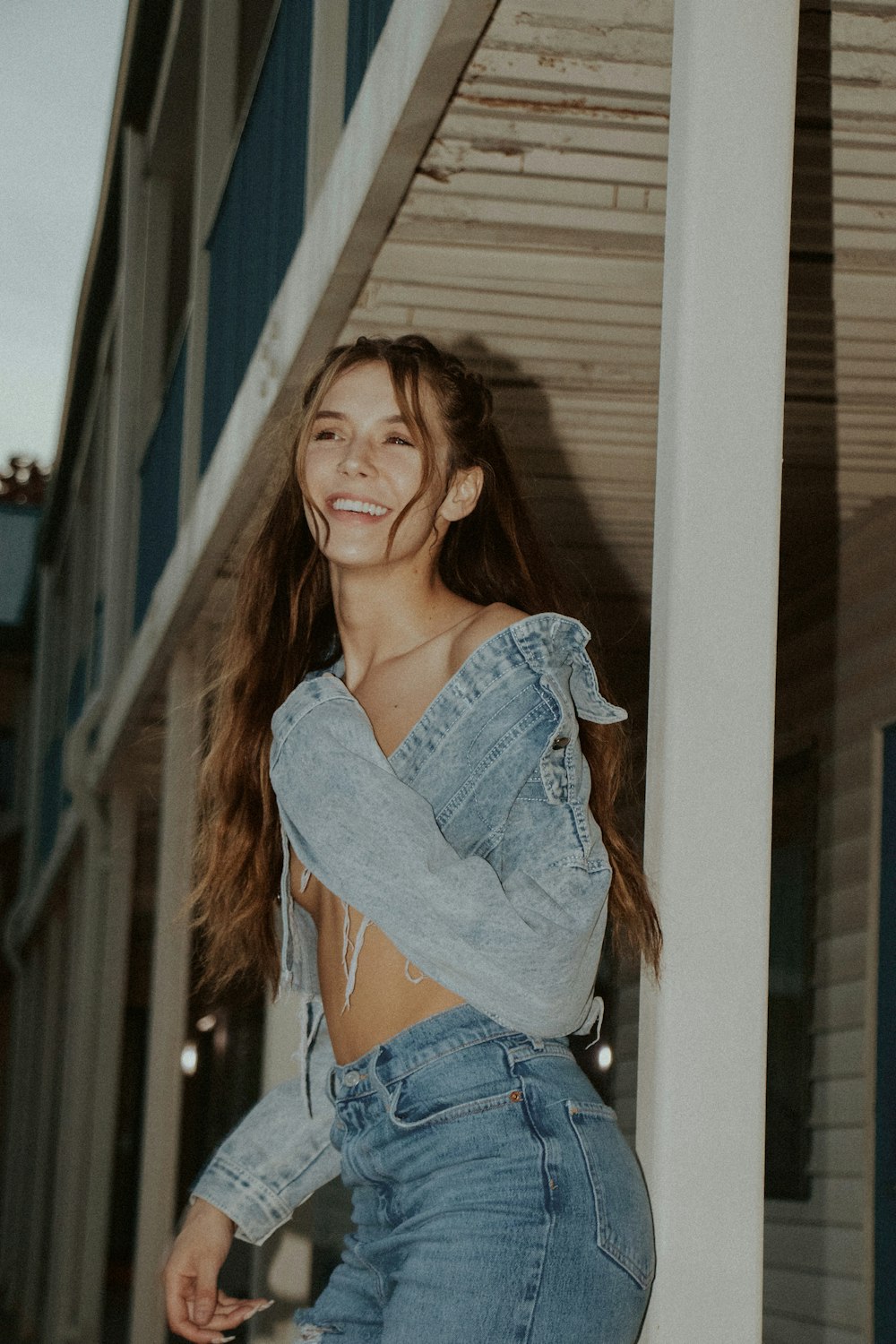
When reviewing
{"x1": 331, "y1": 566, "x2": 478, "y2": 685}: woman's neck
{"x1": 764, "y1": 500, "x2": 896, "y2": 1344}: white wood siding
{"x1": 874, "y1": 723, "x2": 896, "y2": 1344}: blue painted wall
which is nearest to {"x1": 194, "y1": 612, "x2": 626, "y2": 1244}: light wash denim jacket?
{"x1": 331, "y1": 566, "x2": 478, "y2": 685}: woman's neck

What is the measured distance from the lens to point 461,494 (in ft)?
7.40

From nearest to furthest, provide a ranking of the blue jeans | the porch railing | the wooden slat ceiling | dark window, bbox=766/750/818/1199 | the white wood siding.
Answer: the blue jeans < the wooden slat ceiling < the white wood siding < dark window, bbox=766/750/818/1199 < the porch railing

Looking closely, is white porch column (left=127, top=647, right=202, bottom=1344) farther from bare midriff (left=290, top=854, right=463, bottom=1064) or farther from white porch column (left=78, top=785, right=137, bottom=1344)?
bare midriff (left=290, top=854, right=463, bottom=1064)

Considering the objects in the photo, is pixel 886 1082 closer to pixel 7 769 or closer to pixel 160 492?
pixel 160 492

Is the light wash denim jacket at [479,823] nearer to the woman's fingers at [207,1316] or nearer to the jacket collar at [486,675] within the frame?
the jacket collar at [486,675]

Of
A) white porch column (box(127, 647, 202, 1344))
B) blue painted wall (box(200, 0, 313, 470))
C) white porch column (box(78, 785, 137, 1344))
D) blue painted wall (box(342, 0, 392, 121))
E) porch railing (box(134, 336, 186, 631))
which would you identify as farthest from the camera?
white porch column (box(78, 785, 137, 1344))

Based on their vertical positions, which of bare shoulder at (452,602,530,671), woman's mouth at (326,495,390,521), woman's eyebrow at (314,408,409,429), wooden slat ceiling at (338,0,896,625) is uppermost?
wooden slat ceiling at (338,0,896,625)

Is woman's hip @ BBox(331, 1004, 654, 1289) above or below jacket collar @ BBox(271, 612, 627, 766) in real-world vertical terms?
below

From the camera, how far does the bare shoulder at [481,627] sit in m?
2.04

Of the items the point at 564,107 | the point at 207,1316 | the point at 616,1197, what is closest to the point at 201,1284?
the point at 207,1316

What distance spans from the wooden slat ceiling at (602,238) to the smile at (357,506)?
3.70 ft

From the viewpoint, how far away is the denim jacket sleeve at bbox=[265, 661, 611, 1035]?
179cm

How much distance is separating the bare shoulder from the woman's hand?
0.81 meters

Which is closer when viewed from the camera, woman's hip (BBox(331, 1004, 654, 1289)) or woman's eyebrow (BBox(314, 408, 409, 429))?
woman's hip (BBox(331, 1004, 654, 1289))
